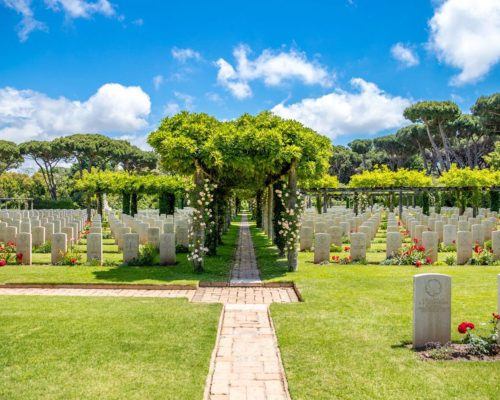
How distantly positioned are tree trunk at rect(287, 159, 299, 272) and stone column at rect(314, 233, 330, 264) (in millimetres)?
1339

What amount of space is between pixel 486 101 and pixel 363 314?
1656 inches

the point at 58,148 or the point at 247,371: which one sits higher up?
the point at 58,148

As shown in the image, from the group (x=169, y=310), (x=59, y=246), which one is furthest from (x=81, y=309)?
(x=59, y=246)

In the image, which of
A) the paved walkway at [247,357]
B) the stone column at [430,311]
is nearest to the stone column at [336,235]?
the paved walkway at [247,357]

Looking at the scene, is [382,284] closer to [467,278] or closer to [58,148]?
[467,278]

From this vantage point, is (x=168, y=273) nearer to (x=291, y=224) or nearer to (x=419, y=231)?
(x=291, y=224)

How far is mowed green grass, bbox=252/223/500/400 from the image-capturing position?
5.85 metres

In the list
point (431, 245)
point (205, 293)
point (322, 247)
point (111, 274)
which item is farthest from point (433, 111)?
point (205, 293)

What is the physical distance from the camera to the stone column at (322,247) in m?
16.6

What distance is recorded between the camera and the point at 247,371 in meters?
6.54

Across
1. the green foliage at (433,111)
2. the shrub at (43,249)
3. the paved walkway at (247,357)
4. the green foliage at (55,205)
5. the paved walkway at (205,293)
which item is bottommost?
the paved walkway at (205,293)

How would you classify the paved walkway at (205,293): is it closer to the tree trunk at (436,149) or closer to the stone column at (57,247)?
the stone column at (57,247)

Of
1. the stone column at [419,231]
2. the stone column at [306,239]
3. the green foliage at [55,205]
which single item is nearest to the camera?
the stone column at [419,231]

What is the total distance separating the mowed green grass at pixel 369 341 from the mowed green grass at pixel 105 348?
1305 mm
